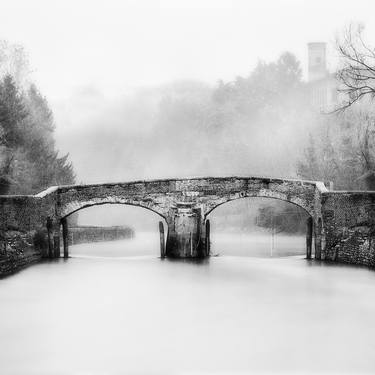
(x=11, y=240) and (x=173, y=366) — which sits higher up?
(x=11, y=240)

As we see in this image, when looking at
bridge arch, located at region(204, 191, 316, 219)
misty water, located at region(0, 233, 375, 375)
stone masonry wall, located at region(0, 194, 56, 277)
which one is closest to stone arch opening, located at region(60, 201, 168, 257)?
stone masonry wall, located at region(0, 194, 56, 277)

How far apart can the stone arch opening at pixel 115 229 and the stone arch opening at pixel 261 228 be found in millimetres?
3344

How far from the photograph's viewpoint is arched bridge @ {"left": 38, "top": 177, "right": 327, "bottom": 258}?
72.8 feet

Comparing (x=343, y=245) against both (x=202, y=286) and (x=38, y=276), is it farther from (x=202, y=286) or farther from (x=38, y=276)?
(x=38, y=276)

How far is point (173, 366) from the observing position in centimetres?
941

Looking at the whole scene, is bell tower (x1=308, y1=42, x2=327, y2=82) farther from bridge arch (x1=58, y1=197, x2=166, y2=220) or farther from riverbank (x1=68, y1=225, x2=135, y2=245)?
bridge arch (x1=58, y1=197, x2=166, y2=220)

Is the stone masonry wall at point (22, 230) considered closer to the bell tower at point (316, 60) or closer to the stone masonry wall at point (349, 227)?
the stone masonry wall at point (349, 227)

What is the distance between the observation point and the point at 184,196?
22656 millimetres

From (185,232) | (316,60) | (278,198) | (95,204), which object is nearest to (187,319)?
(185,232)

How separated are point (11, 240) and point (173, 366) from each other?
10889mm

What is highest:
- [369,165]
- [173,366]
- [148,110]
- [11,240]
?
[148,110]

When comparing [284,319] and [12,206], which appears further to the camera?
[12,206]

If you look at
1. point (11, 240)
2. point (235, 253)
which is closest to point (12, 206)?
point (11, 240)

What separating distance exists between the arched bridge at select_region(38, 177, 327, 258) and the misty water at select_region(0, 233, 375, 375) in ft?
3.66
